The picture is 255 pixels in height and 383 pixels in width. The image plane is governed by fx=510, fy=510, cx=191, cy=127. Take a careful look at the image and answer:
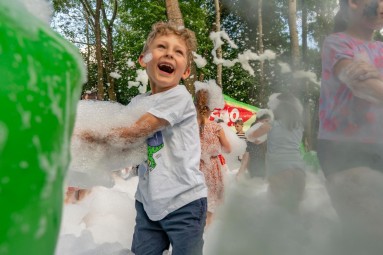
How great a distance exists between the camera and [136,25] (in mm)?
15016

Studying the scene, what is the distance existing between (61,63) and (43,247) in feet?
0.61

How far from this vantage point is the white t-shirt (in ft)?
6.48

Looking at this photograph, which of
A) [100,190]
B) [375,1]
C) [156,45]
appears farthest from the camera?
[100,190]

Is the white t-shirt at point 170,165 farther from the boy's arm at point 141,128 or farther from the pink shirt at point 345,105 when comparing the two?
the pink shirt at point 345,105

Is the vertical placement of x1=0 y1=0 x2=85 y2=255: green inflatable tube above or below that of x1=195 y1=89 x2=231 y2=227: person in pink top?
above

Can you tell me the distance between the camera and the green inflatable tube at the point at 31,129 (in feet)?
1.46

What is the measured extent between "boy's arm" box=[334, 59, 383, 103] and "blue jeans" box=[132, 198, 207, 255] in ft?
2.61

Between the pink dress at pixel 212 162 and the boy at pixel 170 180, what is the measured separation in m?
1.45

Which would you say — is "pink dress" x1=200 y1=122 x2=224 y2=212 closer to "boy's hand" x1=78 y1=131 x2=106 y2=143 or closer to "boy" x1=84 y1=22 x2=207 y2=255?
"boy" x1=84 y1=22 x2=207 y2=255

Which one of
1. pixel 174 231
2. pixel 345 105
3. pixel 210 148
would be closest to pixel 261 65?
pixel 345 105

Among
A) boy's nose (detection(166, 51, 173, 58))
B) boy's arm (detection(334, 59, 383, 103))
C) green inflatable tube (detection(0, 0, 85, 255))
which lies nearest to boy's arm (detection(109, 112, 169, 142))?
boy's nose (detection(166, 51, 173, 58))

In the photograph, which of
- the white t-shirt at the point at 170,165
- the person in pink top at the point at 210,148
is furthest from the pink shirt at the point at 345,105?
the person in pink top at the point at 210,148

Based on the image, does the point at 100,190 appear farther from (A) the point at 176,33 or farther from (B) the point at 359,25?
(B) the point at 359,25

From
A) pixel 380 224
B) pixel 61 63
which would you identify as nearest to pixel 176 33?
pixel 380 224
